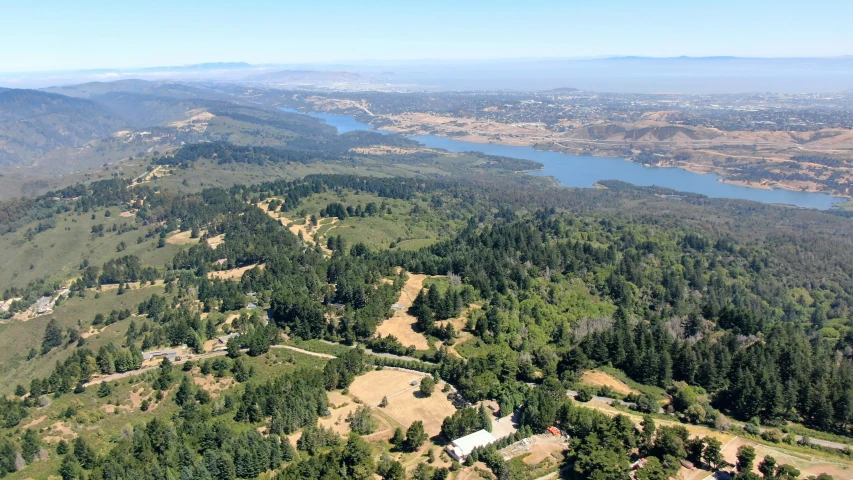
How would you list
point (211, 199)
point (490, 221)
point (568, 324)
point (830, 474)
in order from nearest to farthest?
1. point (830, 474)
2. point (568, 324)
3. point (490, 221)
4. point (211, 199)

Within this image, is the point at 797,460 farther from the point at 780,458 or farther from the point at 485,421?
the point at 485,421

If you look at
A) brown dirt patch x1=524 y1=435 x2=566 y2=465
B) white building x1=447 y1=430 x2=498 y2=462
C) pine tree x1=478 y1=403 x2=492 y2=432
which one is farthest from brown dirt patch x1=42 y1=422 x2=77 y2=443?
brown dirt patch x1=524 y1=435 x2=566 y2=465

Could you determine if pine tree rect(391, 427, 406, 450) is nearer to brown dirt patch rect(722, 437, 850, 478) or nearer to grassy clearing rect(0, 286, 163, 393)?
brown dirt patch rect(722, 437, 850, 478)

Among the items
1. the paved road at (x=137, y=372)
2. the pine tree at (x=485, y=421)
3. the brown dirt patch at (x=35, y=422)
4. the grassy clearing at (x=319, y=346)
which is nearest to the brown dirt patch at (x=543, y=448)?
A: the pine tree at (x=485, y=421)

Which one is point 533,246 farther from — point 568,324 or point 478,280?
point 568,324

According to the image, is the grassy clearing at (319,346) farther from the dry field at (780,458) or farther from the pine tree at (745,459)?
the pine tree at (745,459)

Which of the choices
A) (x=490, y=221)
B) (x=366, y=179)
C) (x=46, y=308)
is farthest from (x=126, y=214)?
(x=490, y=221)

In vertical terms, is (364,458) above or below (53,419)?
above
